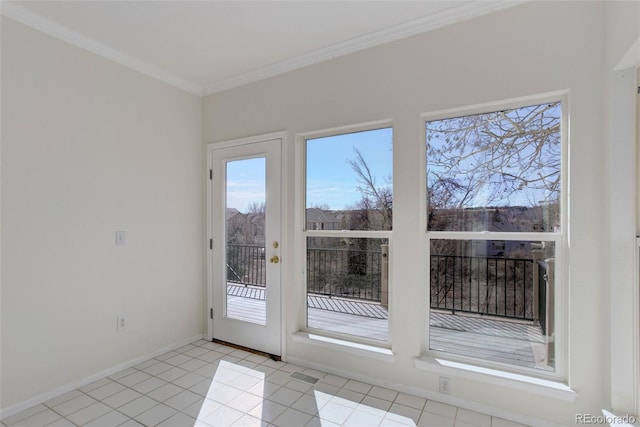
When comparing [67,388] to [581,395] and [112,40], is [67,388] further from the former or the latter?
[581,395]

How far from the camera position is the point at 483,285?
2.19 m

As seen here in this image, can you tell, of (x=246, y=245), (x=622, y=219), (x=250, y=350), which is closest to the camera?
(x=622, y=219)

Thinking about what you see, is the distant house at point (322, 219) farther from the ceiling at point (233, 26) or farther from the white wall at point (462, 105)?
the ceiling at point (233, 26)

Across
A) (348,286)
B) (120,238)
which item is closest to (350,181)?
(348,286)

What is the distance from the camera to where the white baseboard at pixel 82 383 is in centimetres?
208

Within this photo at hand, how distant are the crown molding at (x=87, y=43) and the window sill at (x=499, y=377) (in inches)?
128

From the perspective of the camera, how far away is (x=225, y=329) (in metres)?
3.27

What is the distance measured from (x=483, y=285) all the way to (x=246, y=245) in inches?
83.2

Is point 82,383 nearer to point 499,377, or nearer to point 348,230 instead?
point 348,230

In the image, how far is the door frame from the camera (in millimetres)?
2893

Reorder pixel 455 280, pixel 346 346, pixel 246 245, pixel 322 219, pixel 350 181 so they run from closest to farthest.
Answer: pixel 455 280 < pixel 346 346 < pixel 350 181 < pixel 322 219 < pixel 246 245

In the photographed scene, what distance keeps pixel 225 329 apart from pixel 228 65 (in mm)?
2564

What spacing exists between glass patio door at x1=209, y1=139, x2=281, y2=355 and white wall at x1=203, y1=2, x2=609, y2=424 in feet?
0.65
